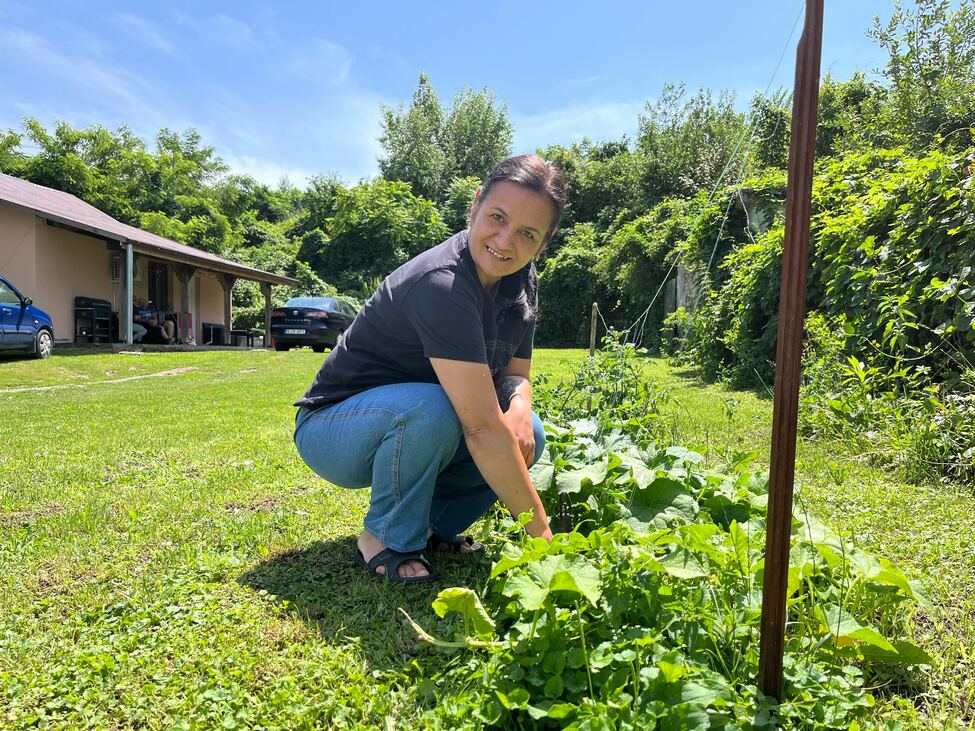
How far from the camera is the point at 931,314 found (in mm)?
3465

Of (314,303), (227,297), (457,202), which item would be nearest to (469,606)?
(314,303)


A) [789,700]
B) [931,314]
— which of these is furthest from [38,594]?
[931,314]

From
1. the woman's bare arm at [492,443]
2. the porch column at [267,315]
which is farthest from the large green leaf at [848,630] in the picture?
the porch column at [267,315]

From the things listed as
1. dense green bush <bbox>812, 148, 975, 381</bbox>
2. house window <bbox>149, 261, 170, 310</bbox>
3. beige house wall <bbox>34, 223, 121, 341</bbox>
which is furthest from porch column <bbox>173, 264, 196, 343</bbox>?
dense green bush <bbox>812, 148, 975, 381</bbox>

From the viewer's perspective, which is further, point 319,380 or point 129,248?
point 129,248

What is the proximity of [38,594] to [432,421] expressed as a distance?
122 centimetres

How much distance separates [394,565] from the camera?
1.88 meters

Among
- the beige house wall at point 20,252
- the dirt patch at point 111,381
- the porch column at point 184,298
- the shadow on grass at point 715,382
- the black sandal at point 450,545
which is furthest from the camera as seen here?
the porch column at point 184,298

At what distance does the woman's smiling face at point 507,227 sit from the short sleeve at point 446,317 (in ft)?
0.42

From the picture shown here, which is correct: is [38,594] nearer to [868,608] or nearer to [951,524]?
[868,608]

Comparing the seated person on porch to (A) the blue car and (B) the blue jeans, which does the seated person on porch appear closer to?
(A) the blue car

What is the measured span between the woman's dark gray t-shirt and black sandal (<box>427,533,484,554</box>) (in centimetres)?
57

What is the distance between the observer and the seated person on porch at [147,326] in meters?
14.1

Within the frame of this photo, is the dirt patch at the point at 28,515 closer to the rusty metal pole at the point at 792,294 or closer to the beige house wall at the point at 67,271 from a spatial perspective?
→ the rusty metal pole at the point at 792,294
